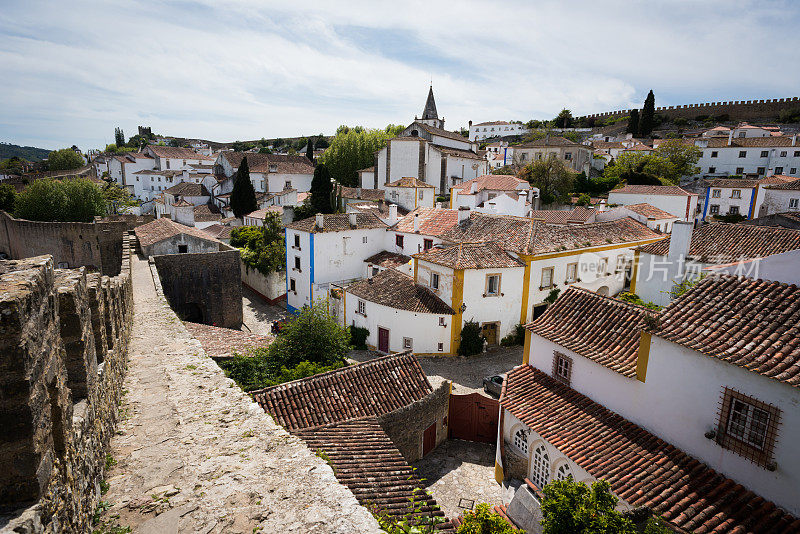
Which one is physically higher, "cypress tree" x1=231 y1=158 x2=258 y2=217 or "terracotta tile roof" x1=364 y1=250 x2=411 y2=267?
"cypress tree" x1=231 y1=158 x2=258 y2=217

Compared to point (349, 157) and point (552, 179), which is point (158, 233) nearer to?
point (349, 157)

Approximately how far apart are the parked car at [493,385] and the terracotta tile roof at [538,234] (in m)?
6.54

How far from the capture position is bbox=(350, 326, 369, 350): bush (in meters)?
20.7

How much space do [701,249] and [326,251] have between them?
18493 millimetres

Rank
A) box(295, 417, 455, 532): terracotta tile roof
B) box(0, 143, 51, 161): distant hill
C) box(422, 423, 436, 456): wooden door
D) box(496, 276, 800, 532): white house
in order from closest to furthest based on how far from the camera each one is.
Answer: box(496, 276, 800, 532): white house < box(295, 417, 455, 532): terracotta tile roof < box(422, 423, 436, 456): wooden door < box(0, 143, 51, 161): distant hill

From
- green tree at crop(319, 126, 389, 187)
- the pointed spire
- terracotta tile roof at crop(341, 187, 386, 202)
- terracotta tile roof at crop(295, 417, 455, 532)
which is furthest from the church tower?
terracotta tile roof at crop(295, 417, 455, 532)

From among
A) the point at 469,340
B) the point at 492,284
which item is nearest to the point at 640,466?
the point at 469,340

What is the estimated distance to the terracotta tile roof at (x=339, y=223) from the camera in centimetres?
2577

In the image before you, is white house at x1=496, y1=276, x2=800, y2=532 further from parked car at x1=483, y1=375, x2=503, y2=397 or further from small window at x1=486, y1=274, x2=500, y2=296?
small window at x1=486, y1=274, x2=500, y2=296

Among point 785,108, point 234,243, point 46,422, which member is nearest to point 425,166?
point 234,243

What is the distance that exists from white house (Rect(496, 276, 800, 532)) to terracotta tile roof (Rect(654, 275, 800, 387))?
0.07 ft

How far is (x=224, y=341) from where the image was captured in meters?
13.2

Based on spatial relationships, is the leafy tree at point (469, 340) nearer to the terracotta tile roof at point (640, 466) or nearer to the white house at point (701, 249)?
the white house at point (701, 249)

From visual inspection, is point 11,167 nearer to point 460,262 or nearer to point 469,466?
point 460,262
